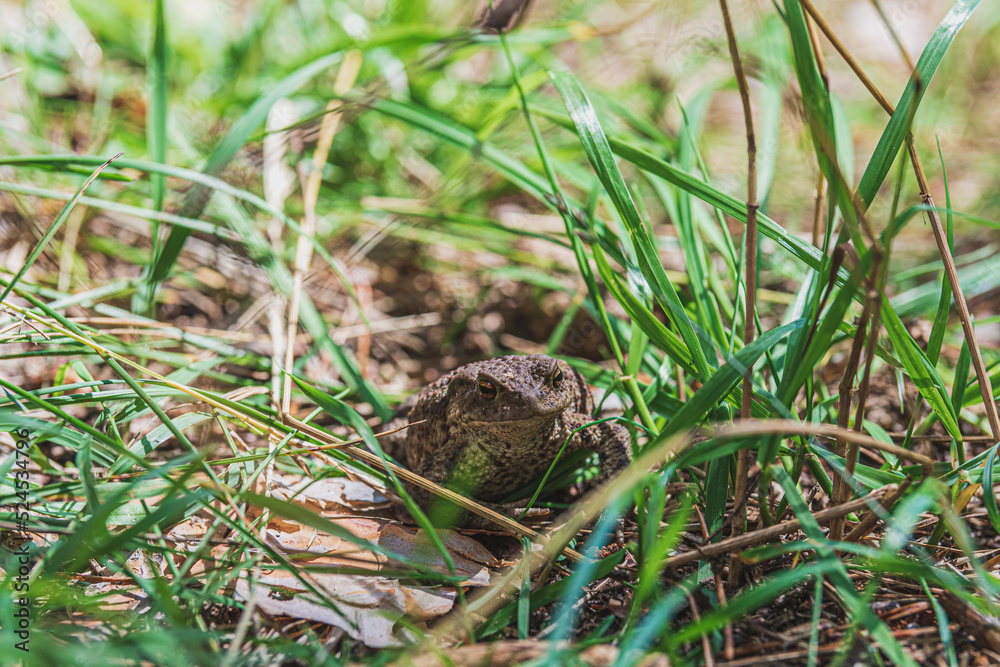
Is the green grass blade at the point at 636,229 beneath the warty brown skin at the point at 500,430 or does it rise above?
above

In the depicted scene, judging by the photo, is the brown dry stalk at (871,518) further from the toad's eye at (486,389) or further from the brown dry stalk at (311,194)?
the brown dry stalk at (311,194)

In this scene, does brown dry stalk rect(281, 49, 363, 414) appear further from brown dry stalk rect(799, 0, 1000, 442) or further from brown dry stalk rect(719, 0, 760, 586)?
brown dry stalk rect(799, 0, 1000, 442)

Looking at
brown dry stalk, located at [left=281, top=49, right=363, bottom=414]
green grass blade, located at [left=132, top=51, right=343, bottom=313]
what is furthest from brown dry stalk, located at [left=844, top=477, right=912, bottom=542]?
A: green grass blade, located at [left=132, top=51, right=343, bottom=313]

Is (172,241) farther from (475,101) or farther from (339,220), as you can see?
(475,101)

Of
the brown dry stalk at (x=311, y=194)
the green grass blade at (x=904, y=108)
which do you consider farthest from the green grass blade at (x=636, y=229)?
the brown dry stalk at (x=311, y=194)

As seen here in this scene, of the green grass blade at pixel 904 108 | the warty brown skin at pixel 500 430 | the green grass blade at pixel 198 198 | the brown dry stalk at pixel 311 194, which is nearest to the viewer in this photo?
the green grass blade at pixel 904 108
